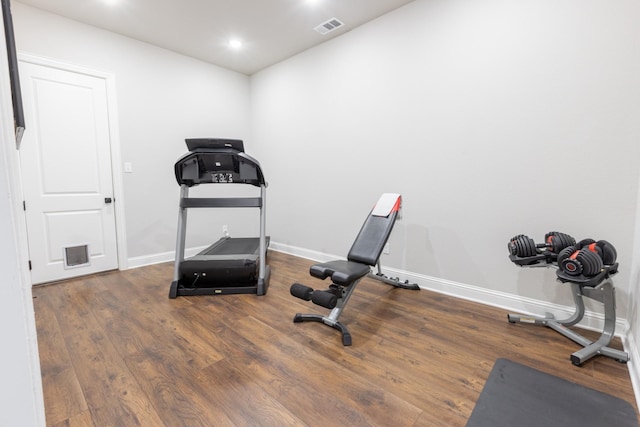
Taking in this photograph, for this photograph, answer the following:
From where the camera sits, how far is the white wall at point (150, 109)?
3.26 m

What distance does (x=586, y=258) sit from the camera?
1.74 meters

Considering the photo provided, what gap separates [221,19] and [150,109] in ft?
4.82

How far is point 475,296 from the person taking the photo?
2.69 metres

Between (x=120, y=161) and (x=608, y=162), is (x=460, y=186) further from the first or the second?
(x=120, y=161)

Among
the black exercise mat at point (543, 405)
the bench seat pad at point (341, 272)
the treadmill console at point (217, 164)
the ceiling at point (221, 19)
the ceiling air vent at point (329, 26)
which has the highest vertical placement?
the ceiling air vent at point (329, 26)

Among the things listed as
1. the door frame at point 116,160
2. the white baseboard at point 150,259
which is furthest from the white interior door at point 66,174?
the white baseboard at point 150,259

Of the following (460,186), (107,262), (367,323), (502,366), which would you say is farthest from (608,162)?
(107,262)

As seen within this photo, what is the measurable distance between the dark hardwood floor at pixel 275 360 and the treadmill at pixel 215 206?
17cm

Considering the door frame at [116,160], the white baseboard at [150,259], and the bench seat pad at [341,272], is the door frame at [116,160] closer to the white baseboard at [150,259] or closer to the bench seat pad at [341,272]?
the white baseboard at [150,259]

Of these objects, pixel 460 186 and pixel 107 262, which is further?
pixel 107 262

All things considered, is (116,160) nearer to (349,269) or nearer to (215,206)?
(215,206)

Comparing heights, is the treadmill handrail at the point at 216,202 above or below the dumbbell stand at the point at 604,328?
above

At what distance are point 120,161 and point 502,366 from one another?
421 cm

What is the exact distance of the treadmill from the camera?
282 cm
